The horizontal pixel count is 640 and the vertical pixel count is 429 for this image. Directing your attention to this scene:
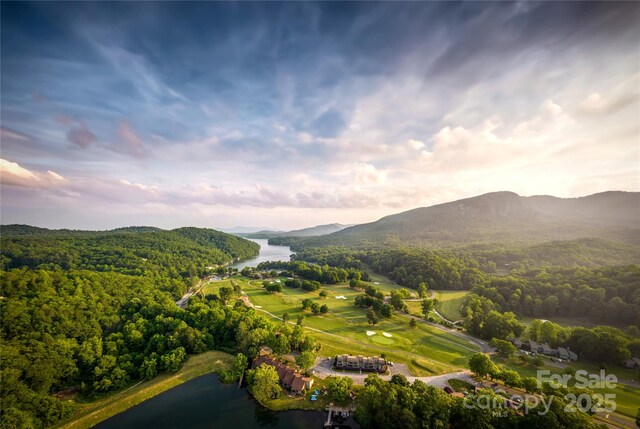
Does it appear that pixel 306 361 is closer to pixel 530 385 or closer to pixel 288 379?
pixel 288 379

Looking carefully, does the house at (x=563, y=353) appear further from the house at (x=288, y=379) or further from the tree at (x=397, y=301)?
→ the house at (x=288, y=379)

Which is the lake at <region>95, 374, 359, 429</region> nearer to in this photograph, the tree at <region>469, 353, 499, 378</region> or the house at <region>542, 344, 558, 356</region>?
the tree at <region>469, 353, 499, 378</region>

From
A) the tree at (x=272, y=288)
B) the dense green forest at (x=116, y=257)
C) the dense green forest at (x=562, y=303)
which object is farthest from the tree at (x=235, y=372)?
the dense green forest at (x=116, y=257)

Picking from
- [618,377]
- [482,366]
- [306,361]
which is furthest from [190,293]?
[618,377]

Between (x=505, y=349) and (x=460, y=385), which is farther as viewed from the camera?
(x=505, y=349)

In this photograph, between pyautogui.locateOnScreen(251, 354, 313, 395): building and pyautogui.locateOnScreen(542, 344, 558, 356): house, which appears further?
pyautogui.locateOnScreen(542, 344, 558, 356): house

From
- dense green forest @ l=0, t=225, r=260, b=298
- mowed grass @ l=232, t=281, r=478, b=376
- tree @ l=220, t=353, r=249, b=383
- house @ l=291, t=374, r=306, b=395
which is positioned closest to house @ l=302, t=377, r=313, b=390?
house @ l=291, t=374, r=306, b=395
